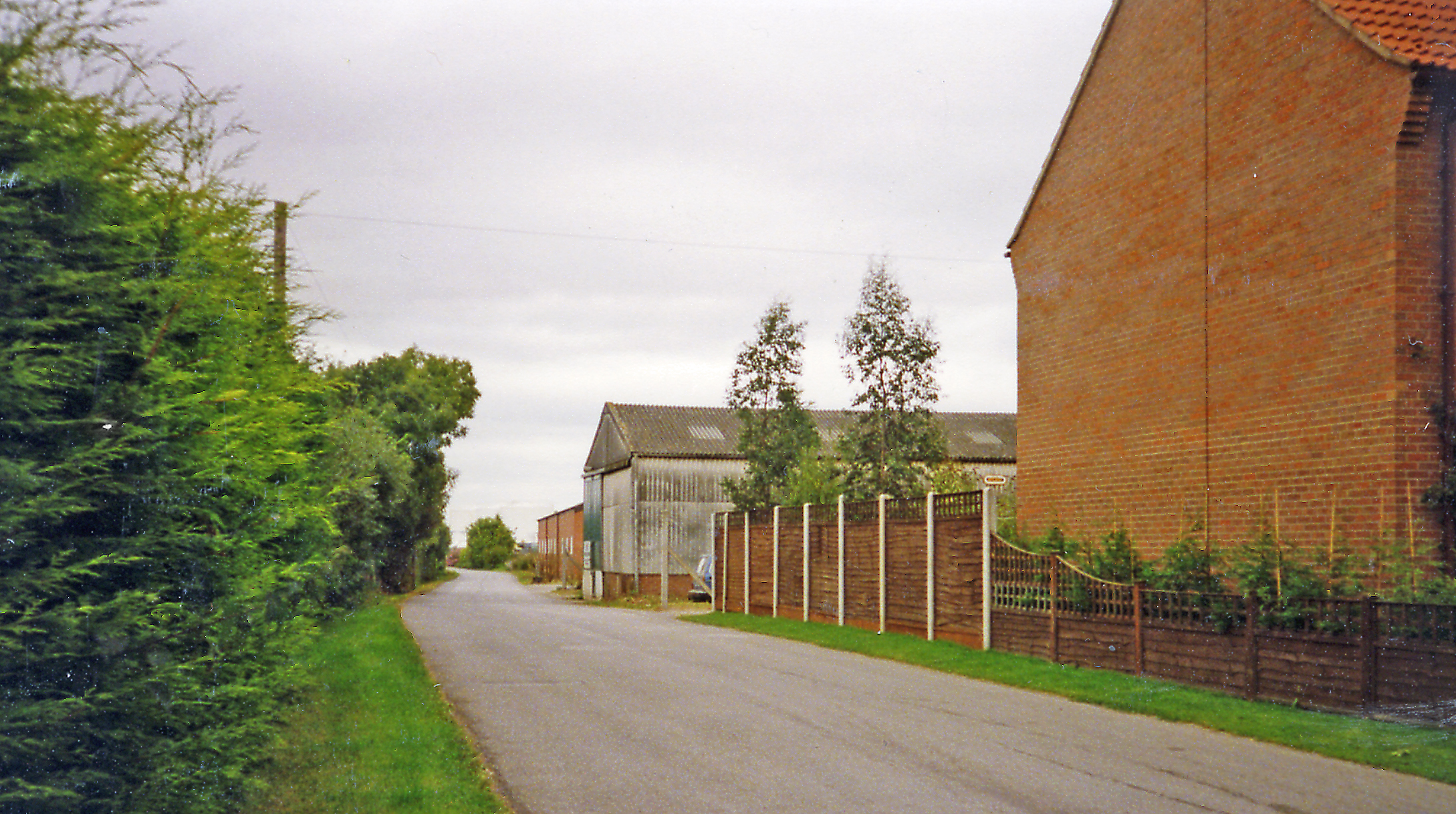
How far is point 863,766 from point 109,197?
6.01 m

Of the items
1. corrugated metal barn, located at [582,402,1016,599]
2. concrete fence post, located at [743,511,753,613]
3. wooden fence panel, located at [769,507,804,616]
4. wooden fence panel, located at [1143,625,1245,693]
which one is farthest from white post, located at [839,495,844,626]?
corrugated metal barn, located at [582,402,1016,599]

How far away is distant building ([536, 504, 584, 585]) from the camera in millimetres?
62781

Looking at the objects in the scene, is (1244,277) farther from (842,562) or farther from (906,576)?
(842,562)

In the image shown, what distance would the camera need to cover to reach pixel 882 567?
21469 millimetres

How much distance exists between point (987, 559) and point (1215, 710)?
262 inches

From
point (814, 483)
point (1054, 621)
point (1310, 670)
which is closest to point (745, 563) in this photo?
point (814, 483)

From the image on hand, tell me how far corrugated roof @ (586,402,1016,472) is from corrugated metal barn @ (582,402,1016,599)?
0.06 meters

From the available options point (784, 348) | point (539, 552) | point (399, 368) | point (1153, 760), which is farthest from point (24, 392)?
point (539, 552)

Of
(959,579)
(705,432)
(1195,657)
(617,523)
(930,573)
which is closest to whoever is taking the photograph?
(1195,657)

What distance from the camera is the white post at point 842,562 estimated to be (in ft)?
76.9

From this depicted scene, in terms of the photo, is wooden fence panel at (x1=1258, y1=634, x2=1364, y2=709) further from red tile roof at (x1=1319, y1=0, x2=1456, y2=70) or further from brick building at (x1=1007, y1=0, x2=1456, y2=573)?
red tile roof at (x1=1319, y1=0, x2=1456, y2=70)

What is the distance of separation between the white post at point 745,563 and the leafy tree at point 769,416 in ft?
44.0

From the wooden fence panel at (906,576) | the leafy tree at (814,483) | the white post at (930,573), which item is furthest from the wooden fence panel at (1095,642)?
the leafy tree at (814,483)

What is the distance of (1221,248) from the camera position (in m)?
15.4
